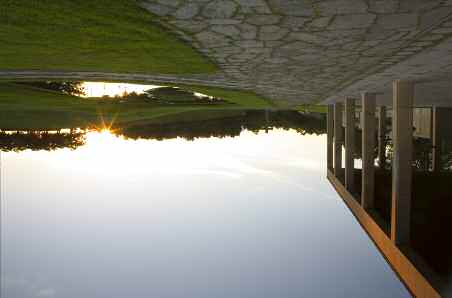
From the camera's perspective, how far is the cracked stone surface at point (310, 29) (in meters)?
4.41

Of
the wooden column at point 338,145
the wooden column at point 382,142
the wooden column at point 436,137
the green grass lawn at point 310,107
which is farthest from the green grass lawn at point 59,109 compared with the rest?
the wooden column at point 436,137

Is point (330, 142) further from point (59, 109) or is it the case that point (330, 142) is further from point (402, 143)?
point (59, 109)

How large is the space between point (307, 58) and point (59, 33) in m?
4.70

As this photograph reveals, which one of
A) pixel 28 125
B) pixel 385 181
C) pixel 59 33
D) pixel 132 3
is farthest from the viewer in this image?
pixel 28 125

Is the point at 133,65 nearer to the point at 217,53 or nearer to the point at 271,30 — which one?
the point at 217,53

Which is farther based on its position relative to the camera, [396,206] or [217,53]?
[396,206]

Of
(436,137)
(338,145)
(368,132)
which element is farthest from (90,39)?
(436,137)

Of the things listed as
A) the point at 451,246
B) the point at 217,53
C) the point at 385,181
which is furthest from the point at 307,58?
the point at 385,181

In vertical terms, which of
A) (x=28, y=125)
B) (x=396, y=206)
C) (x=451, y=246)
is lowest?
(x=451, y=246)

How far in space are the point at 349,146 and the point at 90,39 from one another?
11.0 metres

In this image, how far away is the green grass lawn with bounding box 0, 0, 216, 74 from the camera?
220 inches

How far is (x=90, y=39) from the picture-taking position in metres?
7.00

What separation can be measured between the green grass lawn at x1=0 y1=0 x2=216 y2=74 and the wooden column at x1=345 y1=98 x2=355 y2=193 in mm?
7877

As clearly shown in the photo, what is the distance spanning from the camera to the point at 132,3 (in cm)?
505
